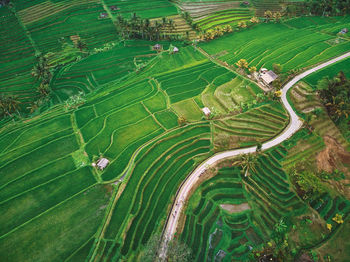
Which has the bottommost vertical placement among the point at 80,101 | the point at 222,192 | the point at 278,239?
the point at 278,239

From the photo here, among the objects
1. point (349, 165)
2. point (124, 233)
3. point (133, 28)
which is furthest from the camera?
point (133, 28)

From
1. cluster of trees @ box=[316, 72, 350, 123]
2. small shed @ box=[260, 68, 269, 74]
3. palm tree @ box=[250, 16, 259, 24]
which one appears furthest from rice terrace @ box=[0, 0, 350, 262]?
palm tree @ box=[250, 16, 259, 24]

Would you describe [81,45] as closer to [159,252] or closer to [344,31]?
[159,252]

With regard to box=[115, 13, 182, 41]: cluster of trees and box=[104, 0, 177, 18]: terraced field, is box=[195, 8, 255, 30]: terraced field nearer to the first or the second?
box=[115, 13, 182, 41]: cluster of trees

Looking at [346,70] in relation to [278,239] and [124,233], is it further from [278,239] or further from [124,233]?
[124,233]

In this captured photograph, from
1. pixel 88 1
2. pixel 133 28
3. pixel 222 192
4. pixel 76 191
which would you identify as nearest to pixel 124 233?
pixel 76 191

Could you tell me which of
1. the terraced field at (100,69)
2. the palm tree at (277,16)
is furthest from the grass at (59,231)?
the palm tree at (277,16)
